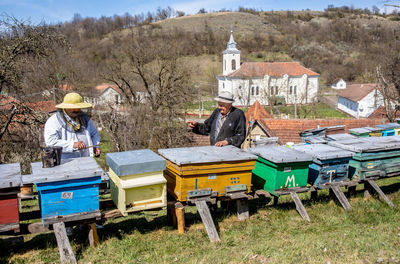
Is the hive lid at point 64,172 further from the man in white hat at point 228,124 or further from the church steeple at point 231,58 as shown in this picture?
the church steeple at point 231,58

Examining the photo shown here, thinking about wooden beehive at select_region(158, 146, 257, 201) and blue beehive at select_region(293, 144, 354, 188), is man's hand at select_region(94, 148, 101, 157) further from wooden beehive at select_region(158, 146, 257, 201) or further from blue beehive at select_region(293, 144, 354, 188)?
blue beehive at select_region(293, 144, 354, 188)

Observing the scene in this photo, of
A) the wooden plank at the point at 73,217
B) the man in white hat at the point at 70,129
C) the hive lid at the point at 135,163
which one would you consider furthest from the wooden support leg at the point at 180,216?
the man in white hat at the point at 70,129

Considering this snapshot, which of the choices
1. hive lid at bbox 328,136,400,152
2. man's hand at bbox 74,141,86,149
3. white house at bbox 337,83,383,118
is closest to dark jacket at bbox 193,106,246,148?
hive lid at bbox 328,136,400,152

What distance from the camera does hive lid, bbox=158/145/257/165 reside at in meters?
4.43

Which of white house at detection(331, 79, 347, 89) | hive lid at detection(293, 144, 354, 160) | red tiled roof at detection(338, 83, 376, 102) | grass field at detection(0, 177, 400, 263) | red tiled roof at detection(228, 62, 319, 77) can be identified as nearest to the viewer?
grass field at detection(0, 177, 400, 263)

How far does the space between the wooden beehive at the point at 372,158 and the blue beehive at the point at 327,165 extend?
38 centimetres

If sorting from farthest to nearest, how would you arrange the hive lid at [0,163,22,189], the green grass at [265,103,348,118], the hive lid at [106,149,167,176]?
the green grass at [265,103,348,118] → the hive lid at [106,149,167,176] → the hive lid at [0,163,22,189]

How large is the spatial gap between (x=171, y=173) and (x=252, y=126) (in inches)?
691

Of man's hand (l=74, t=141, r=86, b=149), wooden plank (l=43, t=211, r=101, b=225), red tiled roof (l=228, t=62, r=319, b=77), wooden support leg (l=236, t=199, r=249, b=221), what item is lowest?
wooden support leg (l=236, t=199, r=249, b=221)

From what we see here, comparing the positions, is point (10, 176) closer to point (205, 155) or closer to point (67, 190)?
point (67, 190)

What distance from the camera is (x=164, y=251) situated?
4.47m

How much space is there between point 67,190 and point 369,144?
18.3 feet

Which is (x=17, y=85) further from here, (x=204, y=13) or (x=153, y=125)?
(x=204, y=13)

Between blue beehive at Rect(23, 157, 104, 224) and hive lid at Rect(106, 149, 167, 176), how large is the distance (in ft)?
0.79
